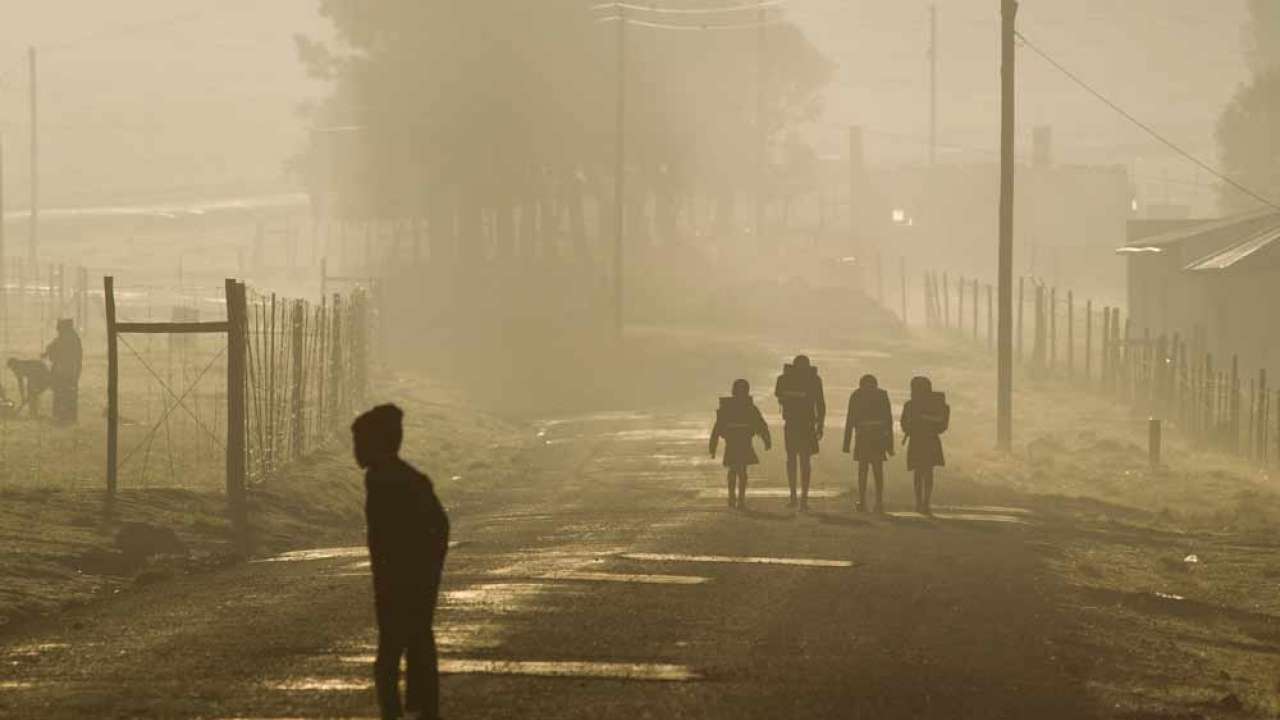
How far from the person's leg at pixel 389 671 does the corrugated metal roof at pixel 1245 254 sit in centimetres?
4676

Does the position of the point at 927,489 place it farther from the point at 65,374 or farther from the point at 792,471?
the point at 65,374

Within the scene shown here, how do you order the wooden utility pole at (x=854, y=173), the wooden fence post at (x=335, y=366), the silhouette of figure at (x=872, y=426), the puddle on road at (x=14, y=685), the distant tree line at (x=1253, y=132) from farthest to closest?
the distant tree line at (x=1253, y=132)
the wooden utility pole at (x=854, y=173)
the wooden fence post at (x=335, y=366)
the silhouette of figure at (x=872, y=426)
the puddle on road at (x=14, y=685)

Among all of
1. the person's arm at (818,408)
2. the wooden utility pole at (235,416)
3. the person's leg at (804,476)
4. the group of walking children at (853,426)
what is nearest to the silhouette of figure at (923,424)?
the group of walking children at (853,426)

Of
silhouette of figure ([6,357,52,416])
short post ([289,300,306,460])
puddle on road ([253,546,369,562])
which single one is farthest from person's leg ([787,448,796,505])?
silhouette of figure ([6,357,52,416])

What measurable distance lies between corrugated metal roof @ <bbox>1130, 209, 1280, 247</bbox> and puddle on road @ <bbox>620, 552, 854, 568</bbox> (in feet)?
149

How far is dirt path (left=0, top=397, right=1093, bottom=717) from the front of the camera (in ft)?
46.4

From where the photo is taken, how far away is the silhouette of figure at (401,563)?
40.5ft

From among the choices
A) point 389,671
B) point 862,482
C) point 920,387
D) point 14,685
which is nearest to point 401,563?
point 389,671

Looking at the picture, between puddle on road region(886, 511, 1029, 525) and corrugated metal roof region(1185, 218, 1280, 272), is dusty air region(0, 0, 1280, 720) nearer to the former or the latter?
puddle on road region(886, 511, 1029, 525)

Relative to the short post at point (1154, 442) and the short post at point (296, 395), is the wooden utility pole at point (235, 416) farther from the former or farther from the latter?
the short post at point (1154, 442)

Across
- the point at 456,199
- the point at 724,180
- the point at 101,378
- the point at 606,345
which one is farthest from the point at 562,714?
the point at 724,180

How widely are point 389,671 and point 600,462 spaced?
1049 inches

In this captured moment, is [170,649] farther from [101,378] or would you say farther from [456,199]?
[456,199]

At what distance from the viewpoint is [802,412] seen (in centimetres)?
2880
